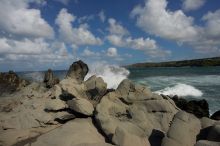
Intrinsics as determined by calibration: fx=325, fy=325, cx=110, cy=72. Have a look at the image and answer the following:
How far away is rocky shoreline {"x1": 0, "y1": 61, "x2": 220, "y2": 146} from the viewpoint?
8.61 metres

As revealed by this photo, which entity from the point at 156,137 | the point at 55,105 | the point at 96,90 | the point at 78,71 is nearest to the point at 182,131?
the point at 156,137

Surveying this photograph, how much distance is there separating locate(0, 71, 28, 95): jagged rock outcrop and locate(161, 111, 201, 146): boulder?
9.83m

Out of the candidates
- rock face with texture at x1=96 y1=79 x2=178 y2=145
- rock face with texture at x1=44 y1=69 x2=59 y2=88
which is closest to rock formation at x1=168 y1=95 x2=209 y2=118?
rock face with texture at x1=96 y1=79 x2=178 y2=145

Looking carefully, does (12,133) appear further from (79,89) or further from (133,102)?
(133,102)

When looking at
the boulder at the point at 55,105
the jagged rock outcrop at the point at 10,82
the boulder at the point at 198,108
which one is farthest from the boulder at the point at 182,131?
the jagged rock outcrop at the point at 10,82

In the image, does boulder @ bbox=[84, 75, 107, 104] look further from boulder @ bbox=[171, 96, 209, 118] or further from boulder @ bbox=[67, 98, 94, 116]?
boulder @ bbox=[171, 96, 209, 118]

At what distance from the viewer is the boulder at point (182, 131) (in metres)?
8.23

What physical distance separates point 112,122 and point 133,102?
1.49 m

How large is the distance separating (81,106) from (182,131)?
11.5 feet

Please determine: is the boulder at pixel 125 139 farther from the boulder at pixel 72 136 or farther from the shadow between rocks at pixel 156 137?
the boulder at pixel 72 136

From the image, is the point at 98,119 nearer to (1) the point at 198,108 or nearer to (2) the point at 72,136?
(2) the point at 72,136

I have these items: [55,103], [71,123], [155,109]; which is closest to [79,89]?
[55,103]

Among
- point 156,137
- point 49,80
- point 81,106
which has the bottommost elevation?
point 156,137

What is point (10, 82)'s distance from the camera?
727 inches
